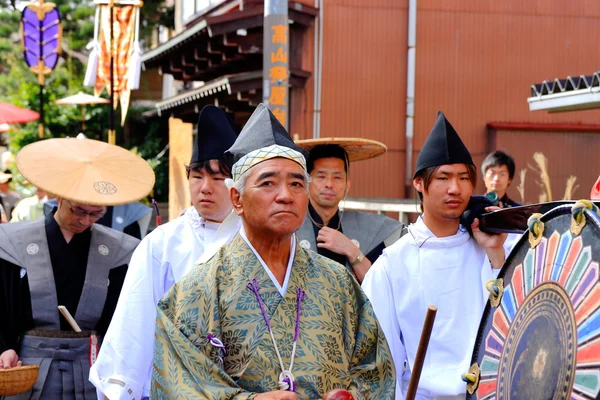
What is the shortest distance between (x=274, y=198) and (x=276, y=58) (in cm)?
496

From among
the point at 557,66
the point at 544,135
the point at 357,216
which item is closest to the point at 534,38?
the point at 557,66

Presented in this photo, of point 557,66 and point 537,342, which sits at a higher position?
point 557,66

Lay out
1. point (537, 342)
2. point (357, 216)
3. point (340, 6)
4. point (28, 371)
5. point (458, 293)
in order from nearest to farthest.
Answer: point (537, 342), point (458, 293), point (28, 371), point (357, 216), point (340, 6)

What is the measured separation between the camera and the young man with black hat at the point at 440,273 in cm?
436

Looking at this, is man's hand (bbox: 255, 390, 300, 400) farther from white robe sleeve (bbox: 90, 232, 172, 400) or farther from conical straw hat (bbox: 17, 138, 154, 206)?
conical straw hat (bbox: 17, 138, 154, 206)

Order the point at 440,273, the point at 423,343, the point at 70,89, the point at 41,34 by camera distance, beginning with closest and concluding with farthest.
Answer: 1. the point at 423,343
2. the point at 440,273
3. the point at 41,34
4. the point at 70,89

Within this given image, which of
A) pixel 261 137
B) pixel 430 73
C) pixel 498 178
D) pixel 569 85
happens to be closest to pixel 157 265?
pixel 261 137

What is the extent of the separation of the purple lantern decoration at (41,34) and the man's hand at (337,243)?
13.5 meters

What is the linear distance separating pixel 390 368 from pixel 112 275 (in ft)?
8.01

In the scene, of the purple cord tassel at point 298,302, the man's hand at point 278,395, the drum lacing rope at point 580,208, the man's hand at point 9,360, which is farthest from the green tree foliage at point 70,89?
the drum lacing rope at point 580,208

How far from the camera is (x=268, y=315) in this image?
130 inches

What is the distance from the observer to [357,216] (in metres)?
5.82

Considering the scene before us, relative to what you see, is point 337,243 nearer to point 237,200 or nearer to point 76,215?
point 76,215

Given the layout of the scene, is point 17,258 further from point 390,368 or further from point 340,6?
point 340,6
